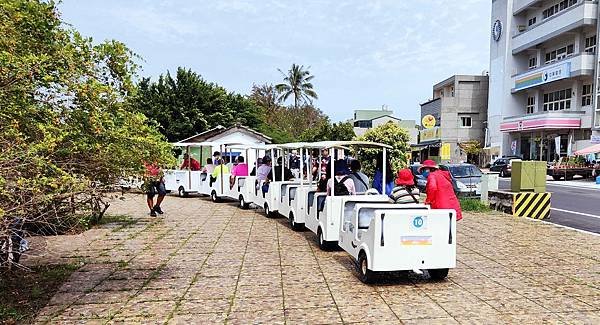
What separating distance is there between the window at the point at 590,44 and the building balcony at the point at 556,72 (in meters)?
1.24

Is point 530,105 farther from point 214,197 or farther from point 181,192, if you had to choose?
point 214,197

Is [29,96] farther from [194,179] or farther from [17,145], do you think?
[194,179]

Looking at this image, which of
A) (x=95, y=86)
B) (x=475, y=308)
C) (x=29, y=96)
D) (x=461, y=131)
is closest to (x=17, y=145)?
(x=29, y=96)

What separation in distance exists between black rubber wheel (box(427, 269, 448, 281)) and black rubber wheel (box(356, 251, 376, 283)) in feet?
2.76

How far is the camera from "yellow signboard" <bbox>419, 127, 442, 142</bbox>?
174 feet

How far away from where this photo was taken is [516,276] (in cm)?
699

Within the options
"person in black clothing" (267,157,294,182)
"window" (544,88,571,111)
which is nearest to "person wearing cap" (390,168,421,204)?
"person in black clothing" (267,157,294,182)

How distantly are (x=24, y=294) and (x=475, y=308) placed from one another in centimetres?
534

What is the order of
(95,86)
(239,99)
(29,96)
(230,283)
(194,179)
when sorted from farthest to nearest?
(239,99), (194,179), (230,283), (95,86), (29,96)

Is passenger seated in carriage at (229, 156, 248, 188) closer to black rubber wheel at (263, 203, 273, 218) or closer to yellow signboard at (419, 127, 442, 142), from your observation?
black rubber wheel at (263, 203, 273, 218)

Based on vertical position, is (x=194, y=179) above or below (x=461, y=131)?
below

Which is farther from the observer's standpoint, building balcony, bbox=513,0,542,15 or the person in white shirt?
building balcony, bbox=513,0,542,15

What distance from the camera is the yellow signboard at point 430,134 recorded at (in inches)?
2089

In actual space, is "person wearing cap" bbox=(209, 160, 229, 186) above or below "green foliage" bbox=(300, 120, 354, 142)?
below
